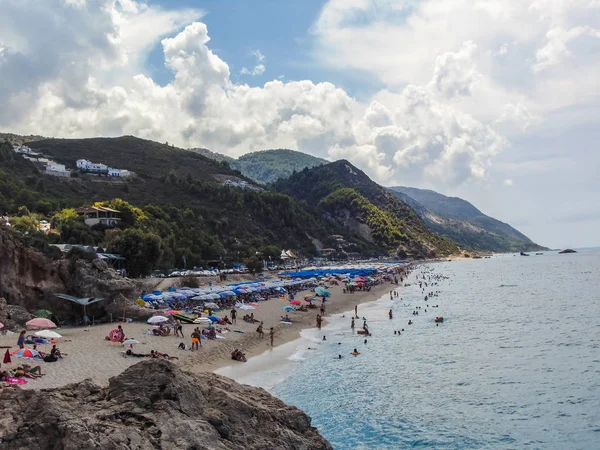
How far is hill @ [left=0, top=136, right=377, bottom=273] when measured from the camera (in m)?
64.6

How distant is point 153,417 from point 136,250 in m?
45.2

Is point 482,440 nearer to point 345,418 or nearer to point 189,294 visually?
point 345,418

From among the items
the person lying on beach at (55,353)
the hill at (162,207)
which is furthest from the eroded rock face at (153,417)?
the hill at (162,207)

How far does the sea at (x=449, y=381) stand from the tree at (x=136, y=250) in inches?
843

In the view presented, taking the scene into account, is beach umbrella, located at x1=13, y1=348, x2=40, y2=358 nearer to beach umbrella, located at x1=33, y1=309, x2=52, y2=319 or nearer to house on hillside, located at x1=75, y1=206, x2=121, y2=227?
beach umbrella, located at x1=33, y1=309, x2=52, y2=319

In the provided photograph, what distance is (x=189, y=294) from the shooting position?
135ft

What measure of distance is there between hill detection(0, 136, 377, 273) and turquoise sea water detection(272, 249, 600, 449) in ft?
101

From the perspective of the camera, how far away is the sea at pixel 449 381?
15375mm

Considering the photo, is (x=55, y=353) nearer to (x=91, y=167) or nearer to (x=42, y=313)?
(x=42, y=313)

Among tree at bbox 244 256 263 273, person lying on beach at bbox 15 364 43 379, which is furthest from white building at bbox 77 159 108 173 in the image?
person lying on beach at bbox 15 364 43 379

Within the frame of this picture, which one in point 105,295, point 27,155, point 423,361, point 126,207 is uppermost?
point 27,155

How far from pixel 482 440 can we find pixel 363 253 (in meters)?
132

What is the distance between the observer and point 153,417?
6.75 meters

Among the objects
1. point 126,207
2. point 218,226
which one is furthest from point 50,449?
point 218,226
